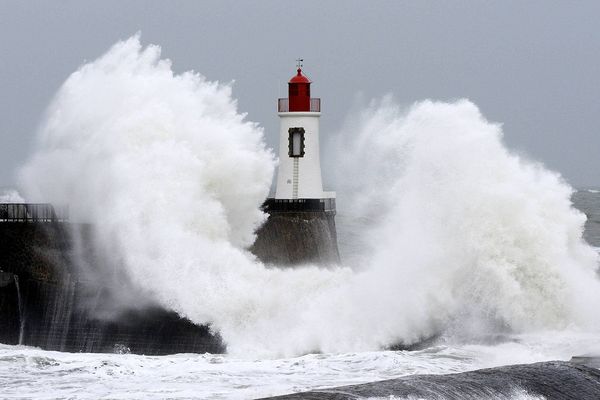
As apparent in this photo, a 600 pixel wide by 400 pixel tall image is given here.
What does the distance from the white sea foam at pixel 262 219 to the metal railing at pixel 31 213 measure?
0.30 meters

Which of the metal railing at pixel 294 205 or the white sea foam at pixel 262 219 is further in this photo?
the metal railing at pixel 294 205

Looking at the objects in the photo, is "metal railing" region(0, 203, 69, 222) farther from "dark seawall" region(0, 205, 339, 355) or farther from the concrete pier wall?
the concrete pier wall

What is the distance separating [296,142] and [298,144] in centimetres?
6

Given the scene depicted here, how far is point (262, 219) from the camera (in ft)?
72.1

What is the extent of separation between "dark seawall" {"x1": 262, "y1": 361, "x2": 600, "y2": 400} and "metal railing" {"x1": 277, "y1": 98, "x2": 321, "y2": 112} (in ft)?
34.4

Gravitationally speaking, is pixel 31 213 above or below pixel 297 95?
below

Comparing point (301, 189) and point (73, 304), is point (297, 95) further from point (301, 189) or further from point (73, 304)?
point (73, 304)

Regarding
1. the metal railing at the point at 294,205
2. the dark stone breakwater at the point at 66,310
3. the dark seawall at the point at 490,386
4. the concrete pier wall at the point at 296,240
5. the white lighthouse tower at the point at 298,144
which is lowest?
the dark seawall at the point at 490,386

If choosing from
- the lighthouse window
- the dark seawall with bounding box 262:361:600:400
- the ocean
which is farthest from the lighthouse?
the dark seawall with bounding box 262:361:600:400

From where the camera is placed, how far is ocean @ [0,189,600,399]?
47.1ft

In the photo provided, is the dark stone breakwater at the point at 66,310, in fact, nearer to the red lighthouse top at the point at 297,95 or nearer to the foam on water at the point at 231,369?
the foam on water at the point at 231,369

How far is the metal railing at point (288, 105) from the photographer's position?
2380cm

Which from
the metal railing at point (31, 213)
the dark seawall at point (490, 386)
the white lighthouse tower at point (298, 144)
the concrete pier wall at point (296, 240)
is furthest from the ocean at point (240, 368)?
the white lighthouse tower at point (298, 144)

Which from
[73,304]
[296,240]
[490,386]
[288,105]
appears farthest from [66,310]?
[490,386]
